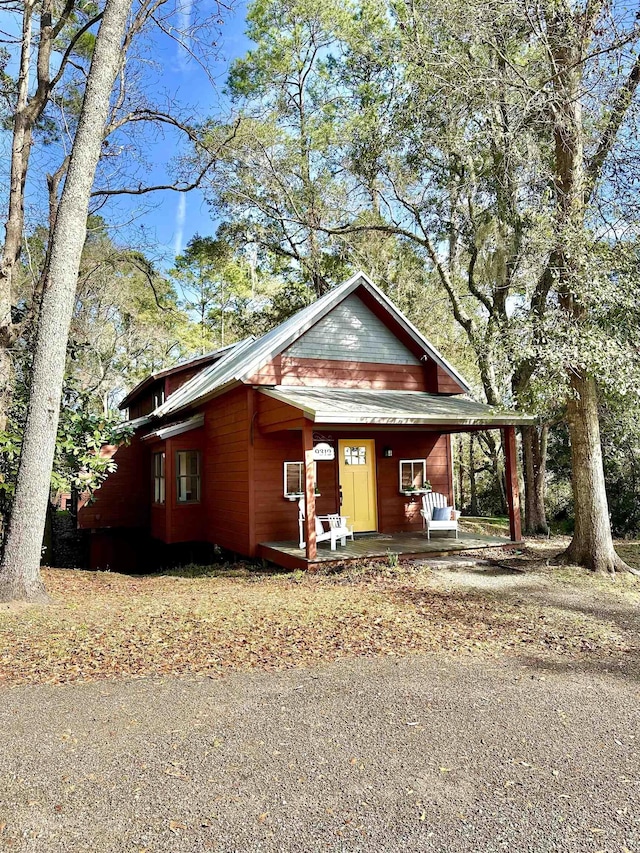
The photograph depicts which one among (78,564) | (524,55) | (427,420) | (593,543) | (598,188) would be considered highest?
(524,55)

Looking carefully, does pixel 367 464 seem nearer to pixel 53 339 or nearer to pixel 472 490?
pixel 53 339

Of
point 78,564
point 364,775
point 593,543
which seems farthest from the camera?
point 78,564

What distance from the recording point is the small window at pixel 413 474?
13.2 metres

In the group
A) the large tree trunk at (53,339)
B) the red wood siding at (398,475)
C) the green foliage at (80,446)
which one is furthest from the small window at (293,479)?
the large tree trunk at (53,339)

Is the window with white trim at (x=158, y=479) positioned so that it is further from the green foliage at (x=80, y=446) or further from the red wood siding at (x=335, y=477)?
the red wood siding at (x=335, y=477)

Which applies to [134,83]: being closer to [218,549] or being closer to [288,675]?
[218,549]

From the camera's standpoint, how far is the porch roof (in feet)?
31.1

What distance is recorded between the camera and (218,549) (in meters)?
13.2

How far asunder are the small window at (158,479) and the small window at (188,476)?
104cm

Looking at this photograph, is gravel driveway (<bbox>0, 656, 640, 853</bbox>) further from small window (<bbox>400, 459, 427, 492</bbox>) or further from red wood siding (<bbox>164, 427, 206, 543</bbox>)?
red wood siding (<bbox>164, 427, 206, 543</bbox>)

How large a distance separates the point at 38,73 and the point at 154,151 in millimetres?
2567

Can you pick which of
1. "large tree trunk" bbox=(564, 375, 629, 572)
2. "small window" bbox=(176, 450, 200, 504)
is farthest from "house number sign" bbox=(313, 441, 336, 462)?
"large tree trunk" bbox=(564, 375, 629, 572)

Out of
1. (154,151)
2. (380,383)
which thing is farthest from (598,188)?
(154,151)

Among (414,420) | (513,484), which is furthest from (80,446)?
(513,484)
